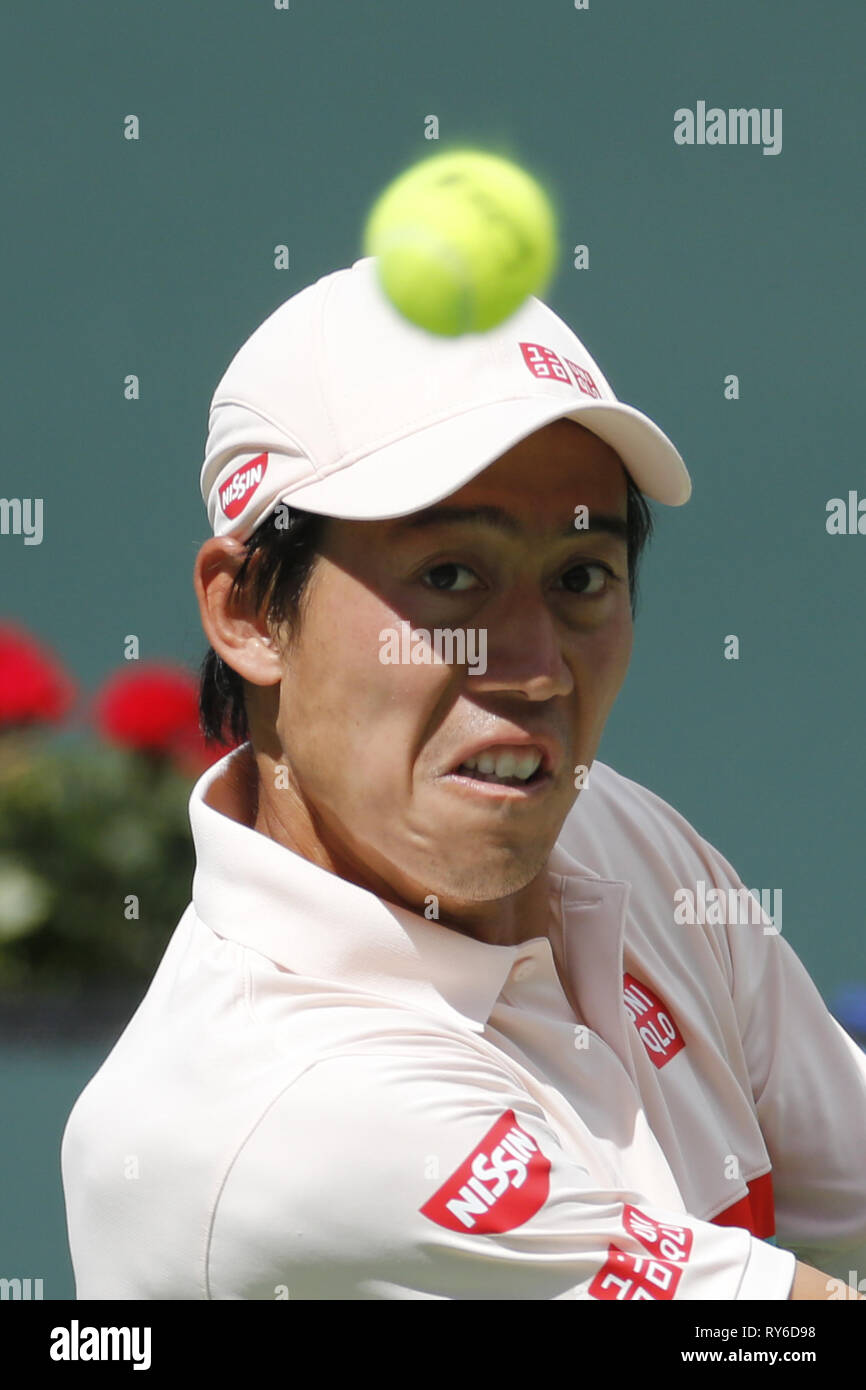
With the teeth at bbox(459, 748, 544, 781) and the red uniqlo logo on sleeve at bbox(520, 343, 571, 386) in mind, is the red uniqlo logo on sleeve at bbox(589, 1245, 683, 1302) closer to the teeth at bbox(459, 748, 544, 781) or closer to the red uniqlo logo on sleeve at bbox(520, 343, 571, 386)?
the teeth at bbox(459, 748, 544, 781)

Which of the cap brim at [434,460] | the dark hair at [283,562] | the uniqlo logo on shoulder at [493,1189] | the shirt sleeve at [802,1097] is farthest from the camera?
the shirt sleeve at [802,1097]

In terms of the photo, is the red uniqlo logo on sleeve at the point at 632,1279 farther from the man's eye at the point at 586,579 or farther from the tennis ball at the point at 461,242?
the tennis ball at the point at 461,242

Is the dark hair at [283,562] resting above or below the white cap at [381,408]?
below

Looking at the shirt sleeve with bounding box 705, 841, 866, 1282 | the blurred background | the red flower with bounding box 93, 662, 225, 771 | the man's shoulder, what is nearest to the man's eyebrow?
the man's shoulder

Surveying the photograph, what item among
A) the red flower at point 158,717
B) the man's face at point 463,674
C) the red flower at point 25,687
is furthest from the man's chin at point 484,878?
the red flower at point 25,687

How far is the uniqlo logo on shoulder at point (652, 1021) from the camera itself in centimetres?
193

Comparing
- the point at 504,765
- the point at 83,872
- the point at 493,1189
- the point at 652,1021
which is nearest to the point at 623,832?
the point at 652,1021

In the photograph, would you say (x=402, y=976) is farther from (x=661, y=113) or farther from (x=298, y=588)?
(x=661, y=113)

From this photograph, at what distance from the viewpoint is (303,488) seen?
1804mm

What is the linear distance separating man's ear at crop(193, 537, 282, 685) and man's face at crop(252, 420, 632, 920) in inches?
3.0

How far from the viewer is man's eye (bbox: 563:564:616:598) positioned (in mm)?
1842

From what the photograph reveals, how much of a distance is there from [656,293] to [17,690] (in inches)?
74.6

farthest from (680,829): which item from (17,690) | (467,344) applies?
(17,690)

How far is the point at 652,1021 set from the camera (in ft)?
Result: 6.41
